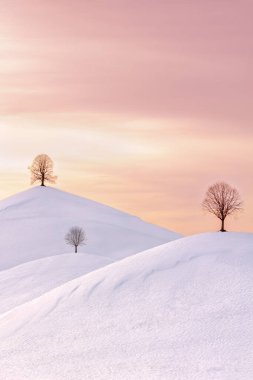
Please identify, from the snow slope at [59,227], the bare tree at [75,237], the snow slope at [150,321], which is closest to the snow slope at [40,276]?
the snow slope at [150,321]

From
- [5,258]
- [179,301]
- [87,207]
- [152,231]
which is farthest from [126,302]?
[87,207]

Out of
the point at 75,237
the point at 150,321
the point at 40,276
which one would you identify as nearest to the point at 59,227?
the point at 75,237

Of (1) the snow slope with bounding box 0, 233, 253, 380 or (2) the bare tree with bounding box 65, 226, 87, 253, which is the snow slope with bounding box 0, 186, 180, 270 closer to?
(2) the bare tree with bounding box 65, 226, 87, 253

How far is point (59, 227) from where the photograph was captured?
379ft

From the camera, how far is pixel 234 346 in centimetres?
2912

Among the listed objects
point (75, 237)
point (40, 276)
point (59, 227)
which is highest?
point (59, 227)

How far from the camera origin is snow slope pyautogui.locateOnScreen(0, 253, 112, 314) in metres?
55.2

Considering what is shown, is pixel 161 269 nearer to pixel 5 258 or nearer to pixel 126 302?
pixel 126 302

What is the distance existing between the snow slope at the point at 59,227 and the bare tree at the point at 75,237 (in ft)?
3.46

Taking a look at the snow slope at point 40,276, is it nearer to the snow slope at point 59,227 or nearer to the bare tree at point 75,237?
the snow slope at point 59,227

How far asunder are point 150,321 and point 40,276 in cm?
2918

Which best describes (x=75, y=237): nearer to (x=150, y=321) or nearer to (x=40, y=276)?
(x=40, y=276)

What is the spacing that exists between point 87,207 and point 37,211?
11268 millimetres

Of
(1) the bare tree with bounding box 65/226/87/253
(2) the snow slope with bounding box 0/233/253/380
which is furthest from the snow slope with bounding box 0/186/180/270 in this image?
(2) the snow slope with bounding box 0/233/253/380
